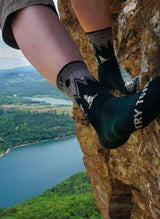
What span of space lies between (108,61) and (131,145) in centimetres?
77

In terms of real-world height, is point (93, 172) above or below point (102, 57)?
below

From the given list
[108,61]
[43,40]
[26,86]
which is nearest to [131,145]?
[108,61]

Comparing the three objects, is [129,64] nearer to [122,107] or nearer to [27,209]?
[122,107]

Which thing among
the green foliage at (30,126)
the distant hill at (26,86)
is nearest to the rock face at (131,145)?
the green foliage at (30,126)

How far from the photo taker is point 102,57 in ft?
3.60

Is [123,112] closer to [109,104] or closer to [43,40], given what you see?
[109,104]

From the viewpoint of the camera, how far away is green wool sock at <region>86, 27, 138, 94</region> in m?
1.06

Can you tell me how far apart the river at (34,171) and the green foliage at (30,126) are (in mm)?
6800

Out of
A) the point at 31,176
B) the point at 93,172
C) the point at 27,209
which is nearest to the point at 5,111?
the point at 31,176

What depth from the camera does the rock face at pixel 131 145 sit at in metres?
0.91

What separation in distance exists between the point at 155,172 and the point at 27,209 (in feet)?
60.6

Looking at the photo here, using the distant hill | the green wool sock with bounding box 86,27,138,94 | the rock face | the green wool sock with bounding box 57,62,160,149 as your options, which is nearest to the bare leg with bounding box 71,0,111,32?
the green wool sock with bounding box 86,27,138,94

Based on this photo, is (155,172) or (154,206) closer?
(155,172)

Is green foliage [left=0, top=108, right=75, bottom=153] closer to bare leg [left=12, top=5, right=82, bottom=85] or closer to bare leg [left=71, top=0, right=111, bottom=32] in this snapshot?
bare leg [left=71, top=0, right=111, bottom=32]
